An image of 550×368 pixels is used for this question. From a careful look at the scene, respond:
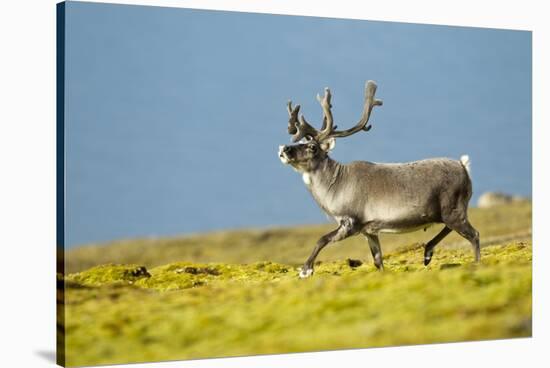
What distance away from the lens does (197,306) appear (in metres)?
13.7

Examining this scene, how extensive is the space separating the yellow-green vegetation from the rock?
13.1 feet

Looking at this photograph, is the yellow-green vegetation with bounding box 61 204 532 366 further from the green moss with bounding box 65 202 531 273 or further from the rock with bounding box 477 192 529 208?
the green moss with bounding box 65 202 531 273

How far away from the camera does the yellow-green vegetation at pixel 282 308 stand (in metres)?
13.1

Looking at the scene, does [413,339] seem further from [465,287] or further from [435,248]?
[435,248]

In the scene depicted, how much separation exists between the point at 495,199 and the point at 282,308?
906 cm

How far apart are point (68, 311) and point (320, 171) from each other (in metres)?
4.20

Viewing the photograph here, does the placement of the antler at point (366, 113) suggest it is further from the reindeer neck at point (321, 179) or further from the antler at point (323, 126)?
the reindeer neck at point (321, 179)

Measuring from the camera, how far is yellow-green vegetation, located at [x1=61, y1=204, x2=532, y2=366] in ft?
42.9

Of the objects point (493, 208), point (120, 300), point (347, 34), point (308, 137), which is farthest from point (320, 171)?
point (493, 208)

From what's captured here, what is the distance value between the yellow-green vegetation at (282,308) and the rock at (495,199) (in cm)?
399

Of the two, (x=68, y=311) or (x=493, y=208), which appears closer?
(x=68, y=311)

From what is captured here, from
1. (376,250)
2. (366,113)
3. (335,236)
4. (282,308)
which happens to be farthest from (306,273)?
(366,113)

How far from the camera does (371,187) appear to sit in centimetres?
1485

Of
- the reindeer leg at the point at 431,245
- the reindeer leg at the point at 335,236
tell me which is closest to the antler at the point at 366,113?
the reindeer leg at the point at 335,236
